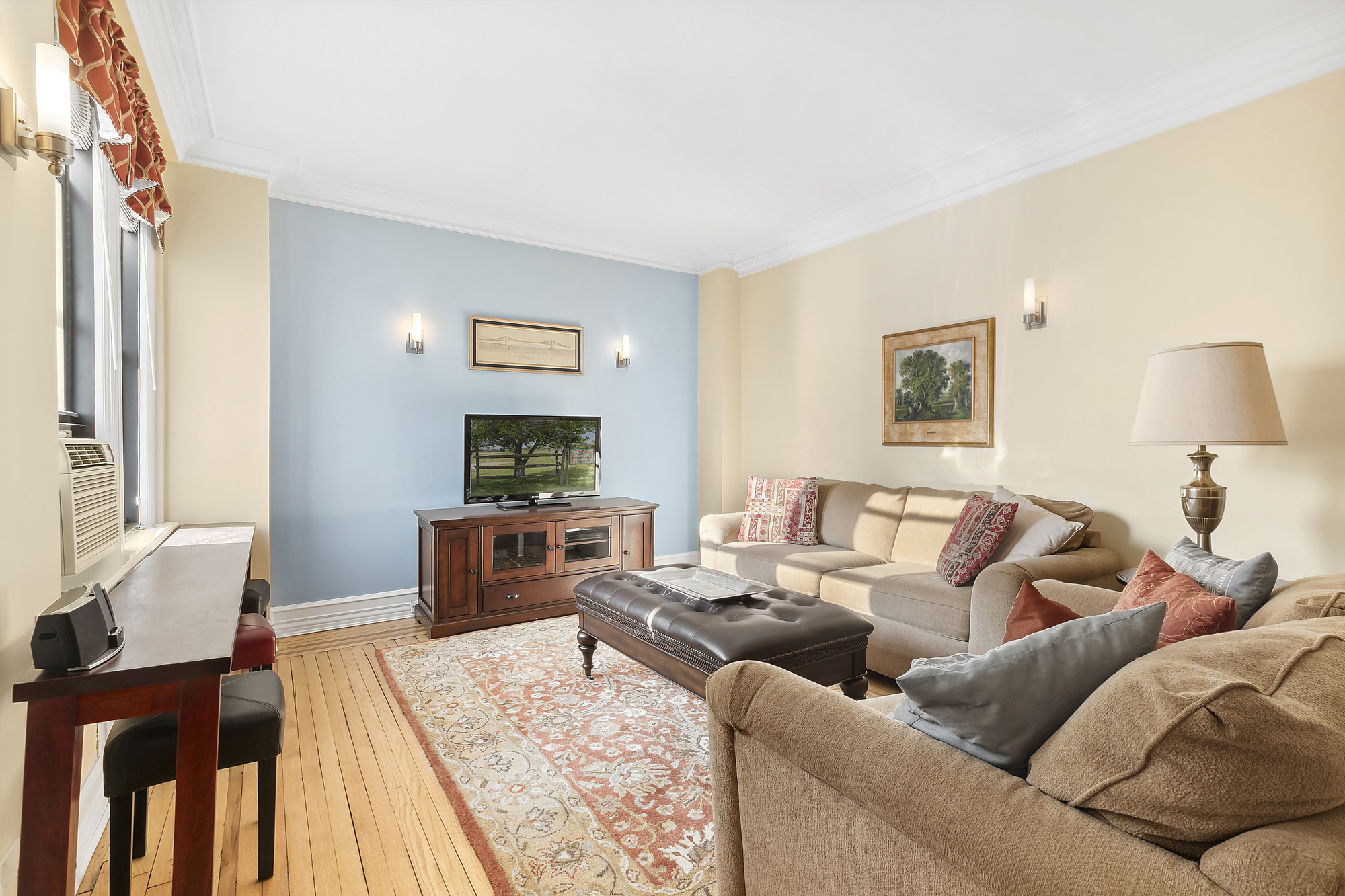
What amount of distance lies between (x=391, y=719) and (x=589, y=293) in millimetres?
3247

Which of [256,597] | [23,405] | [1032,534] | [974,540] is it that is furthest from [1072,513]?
[23,405]

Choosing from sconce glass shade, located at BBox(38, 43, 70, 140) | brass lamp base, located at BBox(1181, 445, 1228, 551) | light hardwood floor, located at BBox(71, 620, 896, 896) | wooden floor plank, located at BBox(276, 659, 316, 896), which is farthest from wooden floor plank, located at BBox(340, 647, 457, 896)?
brass lamp base, located at BBox(1181, 445, 1228, 551)

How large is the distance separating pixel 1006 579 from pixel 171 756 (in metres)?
2.72

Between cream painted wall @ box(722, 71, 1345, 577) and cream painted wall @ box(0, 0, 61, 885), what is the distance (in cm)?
384

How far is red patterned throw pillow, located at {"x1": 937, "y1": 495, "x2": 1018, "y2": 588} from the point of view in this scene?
10.1 feet

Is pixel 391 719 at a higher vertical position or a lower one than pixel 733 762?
lower

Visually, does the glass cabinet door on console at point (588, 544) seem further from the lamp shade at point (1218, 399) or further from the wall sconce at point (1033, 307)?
the lamp shade at point (1218, 399)

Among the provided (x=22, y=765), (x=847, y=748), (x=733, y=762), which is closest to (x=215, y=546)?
(x=22, y=765)

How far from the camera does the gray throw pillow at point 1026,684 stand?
0.99 meters

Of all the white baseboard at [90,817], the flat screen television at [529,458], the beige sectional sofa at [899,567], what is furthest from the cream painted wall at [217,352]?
the beige sectional sofa at [899,567]

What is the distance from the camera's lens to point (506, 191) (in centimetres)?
408

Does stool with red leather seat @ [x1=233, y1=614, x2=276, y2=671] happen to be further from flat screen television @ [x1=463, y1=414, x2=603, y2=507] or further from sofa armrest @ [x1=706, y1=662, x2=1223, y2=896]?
flat screen television @ [x1=463, y1=414, x2=603, y2=507]

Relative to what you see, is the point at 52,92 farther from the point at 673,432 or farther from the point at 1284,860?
the point at 673,432

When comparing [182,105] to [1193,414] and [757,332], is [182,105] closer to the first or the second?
[757,332]
